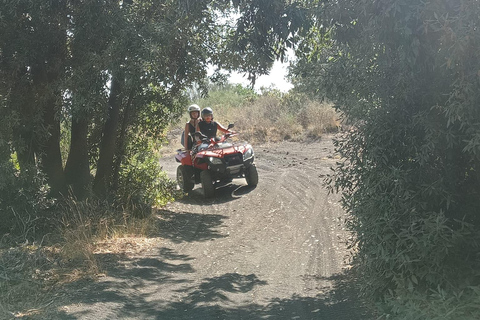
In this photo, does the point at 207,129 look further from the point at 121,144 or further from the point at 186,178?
the point at 121,144

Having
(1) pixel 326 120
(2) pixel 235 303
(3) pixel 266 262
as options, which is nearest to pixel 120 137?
(3) pixel 266 262

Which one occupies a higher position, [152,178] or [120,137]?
[120,137]

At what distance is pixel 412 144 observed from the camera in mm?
5723

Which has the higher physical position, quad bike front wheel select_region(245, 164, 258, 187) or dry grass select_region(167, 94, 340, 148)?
dry grass select_region(167, 94, 340, 148)

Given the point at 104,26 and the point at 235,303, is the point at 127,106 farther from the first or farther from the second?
the point at 235,303

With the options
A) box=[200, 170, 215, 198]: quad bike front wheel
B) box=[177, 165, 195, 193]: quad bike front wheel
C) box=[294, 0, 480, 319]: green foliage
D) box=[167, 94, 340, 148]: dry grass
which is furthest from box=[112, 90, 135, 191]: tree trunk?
box=[167, 94, 340, 148]: dry grass

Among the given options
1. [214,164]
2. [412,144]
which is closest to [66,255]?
[412,144]

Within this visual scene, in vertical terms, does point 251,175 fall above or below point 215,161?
below

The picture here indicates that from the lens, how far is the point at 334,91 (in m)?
6.45

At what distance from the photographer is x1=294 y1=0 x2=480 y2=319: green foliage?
5.05 metres

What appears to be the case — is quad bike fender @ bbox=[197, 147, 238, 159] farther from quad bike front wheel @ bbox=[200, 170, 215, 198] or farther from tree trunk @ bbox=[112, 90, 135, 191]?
tree trunk @ bbox=[112, 90, 135, 191]

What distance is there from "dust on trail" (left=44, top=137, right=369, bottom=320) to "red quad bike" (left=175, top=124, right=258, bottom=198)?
1.26 ft

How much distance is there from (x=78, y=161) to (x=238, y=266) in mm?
4383

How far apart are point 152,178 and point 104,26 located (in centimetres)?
461
